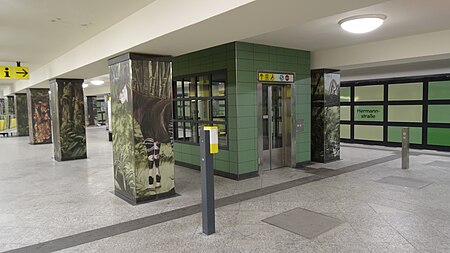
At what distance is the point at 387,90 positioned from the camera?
10.0 meters

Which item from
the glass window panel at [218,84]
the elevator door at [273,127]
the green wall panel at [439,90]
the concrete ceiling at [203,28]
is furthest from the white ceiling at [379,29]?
the green wall panel at [439,90]

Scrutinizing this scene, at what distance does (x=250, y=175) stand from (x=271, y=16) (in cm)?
373

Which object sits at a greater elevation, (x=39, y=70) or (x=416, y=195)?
(x=39, y=70)

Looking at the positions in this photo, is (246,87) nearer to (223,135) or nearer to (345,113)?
(223,135)

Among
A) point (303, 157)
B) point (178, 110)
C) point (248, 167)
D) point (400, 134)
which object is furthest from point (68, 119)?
point (400, 134)

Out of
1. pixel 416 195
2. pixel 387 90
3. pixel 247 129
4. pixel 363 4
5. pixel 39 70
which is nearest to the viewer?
pixel 363 4

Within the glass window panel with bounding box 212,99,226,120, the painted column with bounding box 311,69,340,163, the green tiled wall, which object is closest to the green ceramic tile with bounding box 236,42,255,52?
the green tiled wall

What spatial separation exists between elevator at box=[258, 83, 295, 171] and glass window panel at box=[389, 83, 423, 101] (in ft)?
16.2

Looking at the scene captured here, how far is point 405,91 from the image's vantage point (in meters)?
9.56

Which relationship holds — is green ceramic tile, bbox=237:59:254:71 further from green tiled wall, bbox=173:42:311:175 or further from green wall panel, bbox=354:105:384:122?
green wall panel, bbox=354:105:384:122

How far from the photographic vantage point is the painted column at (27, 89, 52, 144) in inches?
479

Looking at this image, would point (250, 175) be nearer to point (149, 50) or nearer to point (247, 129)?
point (247, 129)

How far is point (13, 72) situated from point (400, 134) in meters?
11.7

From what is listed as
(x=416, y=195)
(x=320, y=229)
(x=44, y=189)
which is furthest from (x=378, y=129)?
(x=44, y=189)
